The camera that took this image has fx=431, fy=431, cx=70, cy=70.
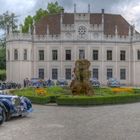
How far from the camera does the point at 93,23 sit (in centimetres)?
7656

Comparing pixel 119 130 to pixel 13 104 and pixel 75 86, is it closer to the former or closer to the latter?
pixel 13 104

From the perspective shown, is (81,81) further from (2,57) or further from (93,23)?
(2,57)

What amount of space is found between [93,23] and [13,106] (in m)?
57.1

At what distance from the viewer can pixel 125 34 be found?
76875mm

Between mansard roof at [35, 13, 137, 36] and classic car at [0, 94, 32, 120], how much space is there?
5460 cm

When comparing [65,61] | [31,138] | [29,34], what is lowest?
[31,138]

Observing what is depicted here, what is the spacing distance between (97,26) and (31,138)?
61750 millimetres

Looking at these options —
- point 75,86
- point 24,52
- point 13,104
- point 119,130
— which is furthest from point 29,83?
point 119,130

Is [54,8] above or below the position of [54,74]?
above

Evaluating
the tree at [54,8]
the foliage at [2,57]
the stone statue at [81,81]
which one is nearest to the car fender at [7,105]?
the stone statue at [81,81]

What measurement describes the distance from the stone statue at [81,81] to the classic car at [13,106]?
14.0 metres

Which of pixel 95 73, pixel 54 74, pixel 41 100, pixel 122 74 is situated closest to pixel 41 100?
pixel 41 100

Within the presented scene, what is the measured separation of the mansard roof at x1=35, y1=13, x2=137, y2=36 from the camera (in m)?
76.8

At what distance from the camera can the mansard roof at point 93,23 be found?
76750 mm
